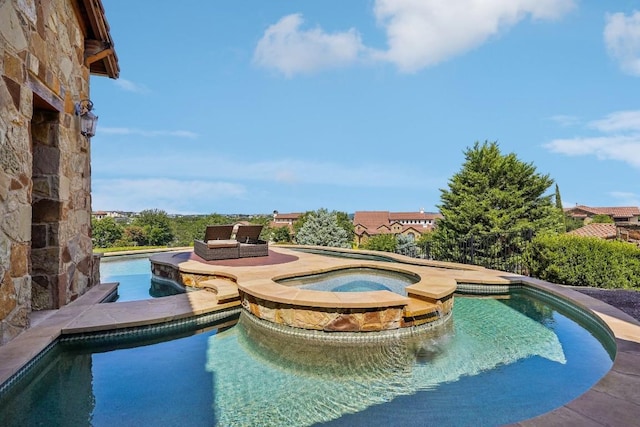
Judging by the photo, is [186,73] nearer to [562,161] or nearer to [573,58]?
[573,58]

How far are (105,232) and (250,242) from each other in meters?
22.6

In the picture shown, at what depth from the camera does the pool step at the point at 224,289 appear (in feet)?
17.6

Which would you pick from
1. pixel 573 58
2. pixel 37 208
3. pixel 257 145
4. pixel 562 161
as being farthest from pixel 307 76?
pixel 37 208

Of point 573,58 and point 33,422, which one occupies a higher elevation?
point 573,58

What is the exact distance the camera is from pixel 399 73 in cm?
1506

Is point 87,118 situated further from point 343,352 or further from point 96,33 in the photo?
point 343,352

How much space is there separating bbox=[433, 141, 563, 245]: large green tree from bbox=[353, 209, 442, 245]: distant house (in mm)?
30089

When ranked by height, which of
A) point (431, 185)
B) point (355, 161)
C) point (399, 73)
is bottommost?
point (431, 185)

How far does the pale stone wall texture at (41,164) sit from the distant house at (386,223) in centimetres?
4190

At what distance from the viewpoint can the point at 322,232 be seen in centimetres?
2144

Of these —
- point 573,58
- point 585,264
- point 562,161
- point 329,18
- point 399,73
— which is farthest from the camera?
point 562,161

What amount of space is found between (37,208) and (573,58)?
14.4 metres

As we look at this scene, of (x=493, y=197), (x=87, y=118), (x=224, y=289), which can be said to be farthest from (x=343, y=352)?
(x=493, y=197)

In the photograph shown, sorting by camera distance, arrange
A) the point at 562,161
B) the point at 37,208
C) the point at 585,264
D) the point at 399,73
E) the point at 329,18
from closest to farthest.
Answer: the point at 37,208
the point at 585,264
the point at 329,18
the point at 399,73
the point at 562,161
